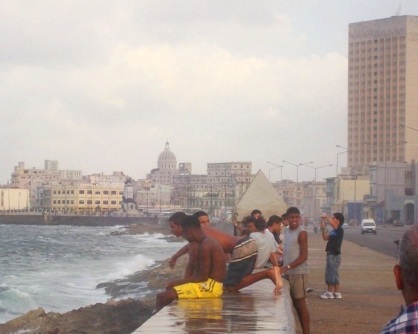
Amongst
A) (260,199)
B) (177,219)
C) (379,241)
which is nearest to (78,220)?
(379,241)

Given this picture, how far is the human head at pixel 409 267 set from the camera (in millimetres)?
3217

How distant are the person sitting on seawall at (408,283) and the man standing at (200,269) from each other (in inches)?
239

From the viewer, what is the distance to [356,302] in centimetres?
1509

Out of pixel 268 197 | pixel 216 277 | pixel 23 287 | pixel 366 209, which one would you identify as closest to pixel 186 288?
pixel 216 277

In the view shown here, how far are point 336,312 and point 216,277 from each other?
460 centimetres

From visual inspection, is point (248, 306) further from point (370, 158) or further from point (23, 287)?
point (370, 158)

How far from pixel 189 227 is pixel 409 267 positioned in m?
6.22

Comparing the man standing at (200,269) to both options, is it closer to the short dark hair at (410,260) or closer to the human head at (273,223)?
the human head at (273,223)

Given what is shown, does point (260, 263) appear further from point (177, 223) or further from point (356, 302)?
point (356, 302)

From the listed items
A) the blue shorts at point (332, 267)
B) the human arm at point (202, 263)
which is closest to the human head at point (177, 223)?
the human arm at point (202, 263)

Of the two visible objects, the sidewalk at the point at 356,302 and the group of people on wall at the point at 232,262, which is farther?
the sidewalk at the point at 356,302

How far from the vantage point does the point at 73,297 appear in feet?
98.5

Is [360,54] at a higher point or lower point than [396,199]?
higher

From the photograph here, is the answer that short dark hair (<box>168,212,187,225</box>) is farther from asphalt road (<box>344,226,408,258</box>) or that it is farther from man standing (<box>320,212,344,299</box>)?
asphalt road (<box>344,226,408,258</box>)
